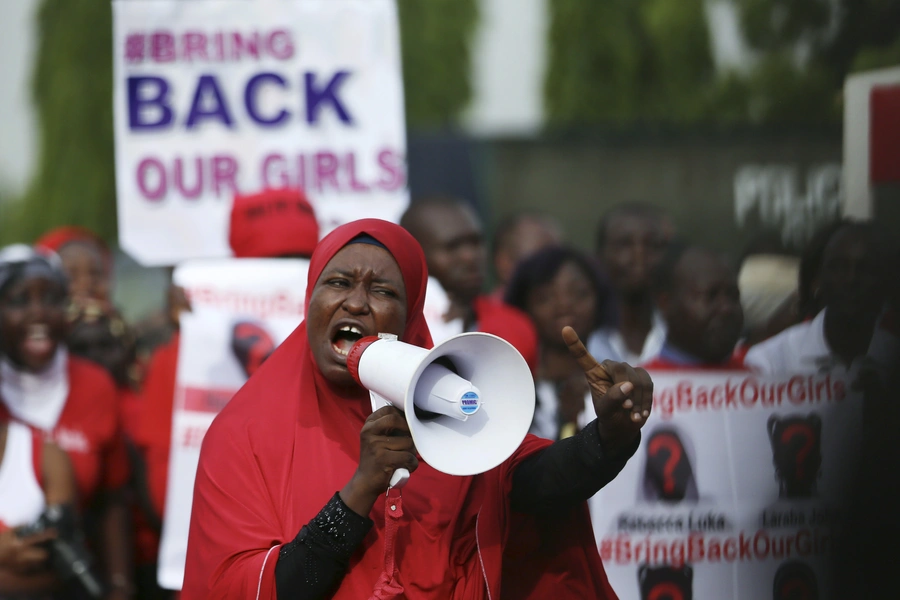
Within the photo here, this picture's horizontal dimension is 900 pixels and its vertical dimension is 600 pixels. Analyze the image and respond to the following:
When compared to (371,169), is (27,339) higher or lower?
lower

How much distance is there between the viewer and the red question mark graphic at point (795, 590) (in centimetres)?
341

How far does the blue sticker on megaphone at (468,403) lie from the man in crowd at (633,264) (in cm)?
346

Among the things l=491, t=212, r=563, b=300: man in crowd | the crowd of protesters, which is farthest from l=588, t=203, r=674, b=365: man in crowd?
l=491, t=212, r=563, b=300: man in crowd

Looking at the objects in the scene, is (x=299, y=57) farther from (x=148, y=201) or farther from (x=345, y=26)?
(x=148, y=201)

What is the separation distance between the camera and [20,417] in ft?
14.5

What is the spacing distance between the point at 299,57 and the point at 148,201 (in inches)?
40.0

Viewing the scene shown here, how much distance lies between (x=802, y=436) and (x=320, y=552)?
1936 millimetres

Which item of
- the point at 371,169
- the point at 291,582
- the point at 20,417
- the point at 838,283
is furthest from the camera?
the point at 371,169

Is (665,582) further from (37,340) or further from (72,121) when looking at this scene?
(72,121)

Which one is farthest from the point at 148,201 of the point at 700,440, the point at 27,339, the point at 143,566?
the point at 700,440

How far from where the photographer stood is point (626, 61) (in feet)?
68.8

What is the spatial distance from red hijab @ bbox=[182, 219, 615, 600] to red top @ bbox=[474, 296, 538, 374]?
2034 mm

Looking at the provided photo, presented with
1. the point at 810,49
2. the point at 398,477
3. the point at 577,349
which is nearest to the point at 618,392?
the point at 577,349

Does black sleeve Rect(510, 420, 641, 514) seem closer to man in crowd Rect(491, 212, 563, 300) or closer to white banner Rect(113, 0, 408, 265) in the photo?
white banner Rect(113, 0, 408, 265)
